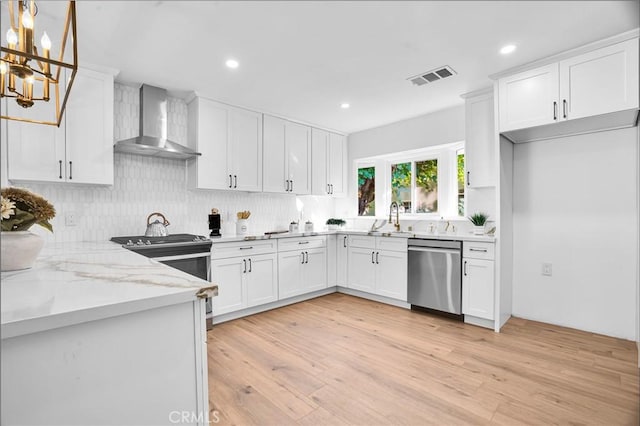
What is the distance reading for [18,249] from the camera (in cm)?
126

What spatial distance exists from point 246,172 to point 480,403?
3176 millimetres

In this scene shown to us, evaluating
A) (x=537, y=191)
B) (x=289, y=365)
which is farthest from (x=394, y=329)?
(x=537, y=191)

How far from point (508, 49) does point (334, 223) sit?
3040 millimetres

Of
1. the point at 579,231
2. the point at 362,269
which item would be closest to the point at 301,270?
the point at 362,269

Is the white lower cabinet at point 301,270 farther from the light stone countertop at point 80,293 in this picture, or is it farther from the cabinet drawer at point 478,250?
the light stone countertop at point 80,293

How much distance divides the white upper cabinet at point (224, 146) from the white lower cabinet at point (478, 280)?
2.54 metres

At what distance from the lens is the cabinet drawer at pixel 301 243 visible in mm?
3990

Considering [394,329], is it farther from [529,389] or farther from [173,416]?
[173,416]

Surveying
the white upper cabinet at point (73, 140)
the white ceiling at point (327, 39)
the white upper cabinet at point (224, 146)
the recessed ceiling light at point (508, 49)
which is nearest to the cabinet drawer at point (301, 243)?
the white upper cabinet at point (224, 146)

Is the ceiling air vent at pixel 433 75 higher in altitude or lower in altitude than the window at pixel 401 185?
higher

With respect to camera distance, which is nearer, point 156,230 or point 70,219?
point 70,219

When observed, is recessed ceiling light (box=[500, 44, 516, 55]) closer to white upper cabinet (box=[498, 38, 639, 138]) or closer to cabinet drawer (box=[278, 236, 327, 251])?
white upper cabinet (box=[498, 38, 639, 138])

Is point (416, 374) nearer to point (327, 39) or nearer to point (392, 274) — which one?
point (392, 274)

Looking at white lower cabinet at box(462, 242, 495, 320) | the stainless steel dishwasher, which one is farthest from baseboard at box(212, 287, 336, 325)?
white lower cabinet at box(462, 242, 495, 320)
